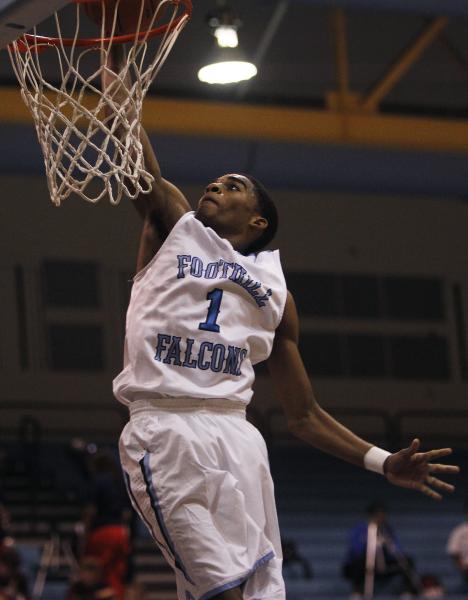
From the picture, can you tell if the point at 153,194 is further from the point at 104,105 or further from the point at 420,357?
the point at 420,357

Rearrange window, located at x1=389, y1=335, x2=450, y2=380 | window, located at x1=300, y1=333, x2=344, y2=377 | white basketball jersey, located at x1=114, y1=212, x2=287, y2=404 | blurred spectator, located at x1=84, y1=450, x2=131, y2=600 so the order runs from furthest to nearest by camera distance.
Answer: window, located at x1=389, y1=335, x2=450, y2=380
window, located at x1=300, y1=333, x2=344, y2=377
blurred spectator, located at x1=84, y1=450, x2=131, y2=600
white basketball jersey, located at x1=114, y1=212, x2=287, y2=404

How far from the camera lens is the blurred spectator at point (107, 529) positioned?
13289mm

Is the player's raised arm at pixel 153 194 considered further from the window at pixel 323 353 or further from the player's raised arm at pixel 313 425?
the window at pixel 323 353

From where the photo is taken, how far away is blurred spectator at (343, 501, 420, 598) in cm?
1566

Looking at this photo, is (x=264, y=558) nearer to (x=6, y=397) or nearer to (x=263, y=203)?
(x=263, y=203)

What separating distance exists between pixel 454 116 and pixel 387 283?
3.79 metres

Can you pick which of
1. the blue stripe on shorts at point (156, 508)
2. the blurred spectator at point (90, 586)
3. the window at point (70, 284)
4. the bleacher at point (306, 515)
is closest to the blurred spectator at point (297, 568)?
the bleacher at point (306, 515)

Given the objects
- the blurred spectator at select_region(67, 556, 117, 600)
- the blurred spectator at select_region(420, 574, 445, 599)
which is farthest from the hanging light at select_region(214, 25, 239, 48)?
the blurred spectator at select_region(420, 574, 445, 599)

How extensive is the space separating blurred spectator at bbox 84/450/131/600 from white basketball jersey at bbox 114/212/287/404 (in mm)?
8312

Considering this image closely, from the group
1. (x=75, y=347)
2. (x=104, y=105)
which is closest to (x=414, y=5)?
(x=104, y=105)

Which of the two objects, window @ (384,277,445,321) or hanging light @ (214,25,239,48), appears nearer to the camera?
hanging light @ (214,25,239,48)

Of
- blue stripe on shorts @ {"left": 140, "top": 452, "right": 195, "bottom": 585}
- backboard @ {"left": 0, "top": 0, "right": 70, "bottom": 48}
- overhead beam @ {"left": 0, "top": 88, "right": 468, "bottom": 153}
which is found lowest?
blue stripe on shorts @ {"left": 140, "top": 452, "right": 195, "bottom": 585}

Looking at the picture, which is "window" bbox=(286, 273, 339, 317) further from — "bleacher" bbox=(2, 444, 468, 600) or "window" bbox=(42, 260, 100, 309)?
"window" bbox=(42, 260, 100, 309)

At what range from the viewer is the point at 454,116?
68.6 ft
